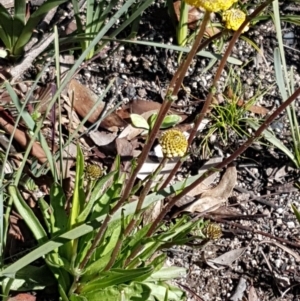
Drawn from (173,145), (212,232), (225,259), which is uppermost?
(173,145)

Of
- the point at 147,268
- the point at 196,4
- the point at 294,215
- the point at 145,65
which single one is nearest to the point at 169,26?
the point at 145,65

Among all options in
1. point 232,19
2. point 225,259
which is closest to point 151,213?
point 225,259

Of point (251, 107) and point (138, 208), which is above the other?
point (138, 208)

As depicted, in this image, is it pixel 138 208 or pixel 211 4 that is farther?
pixel 138 208

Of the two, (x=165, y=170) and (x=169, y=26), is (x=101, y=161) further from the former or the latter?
(x=169, y=26)

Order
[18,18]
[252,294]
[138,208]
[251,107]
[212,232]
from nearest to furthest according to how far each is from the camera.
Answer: [138,208], [212,232], [18,18], [252,294], [251,107]

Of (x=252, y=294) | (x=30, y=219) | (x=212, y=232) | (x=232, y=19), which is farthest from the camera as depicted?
(x=252, y=294)

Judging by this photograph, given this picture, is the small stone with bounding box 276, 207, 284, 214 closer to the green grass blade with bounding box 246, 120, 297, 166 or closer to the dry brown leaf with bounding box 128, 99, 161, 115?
the green grass blade with bounding box 246, 120, 297, 166

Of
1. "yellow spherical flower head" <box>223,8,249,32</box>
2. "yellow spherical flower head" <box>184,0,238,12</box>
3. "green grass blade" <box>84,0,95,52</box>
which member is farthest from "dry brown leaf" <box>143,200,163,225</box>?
"yellow spherical flower head" <box>184,0,238,12</box>

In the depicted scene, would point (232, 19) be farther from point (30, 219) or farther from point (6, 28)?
point (6, 28)

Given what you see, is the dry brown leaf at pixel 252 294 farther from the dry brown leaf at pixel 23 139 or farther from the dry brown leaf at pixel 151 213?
the dry brown leaf at pixel 23 139
